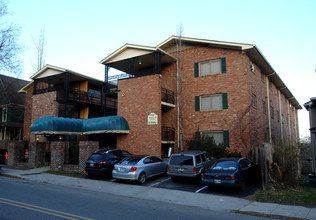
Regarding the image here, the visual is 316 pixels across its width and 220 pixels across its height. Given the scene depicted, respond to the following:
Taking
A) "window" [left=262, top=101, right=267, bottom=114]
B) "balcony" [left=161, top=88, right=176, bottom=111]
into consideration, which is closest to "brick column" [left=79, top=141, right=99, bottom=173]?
"balcony" [left=161, top=88, right=176, bottom=111]

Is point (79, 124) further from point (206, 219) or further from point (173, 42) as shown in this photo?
point (206, 219)

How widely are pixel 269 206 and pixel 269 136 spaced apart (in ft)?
48.5

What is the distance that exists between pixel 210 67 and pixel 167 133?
241 inches

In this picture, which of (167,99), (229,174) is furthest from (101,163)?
(167,99)

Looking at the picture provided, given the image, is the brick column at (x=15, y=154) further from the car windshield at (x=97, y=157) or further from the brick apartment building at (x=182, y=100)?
the car windshield at (x=97, y=157)

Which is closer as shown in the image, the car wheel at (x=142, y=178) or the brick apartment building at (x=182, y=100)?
the car wheel at (x=142, y=178)

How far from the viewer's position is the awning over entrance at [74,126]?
18406 mm

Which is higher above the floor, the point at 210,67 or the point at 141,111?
the point at 210,67

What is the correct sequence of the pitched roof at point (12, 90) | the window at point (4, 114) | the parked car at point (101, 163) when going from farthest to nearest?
the pitched roof at point (12, 90) → the window at point (4, 114) → the parked car at point (101, 163)

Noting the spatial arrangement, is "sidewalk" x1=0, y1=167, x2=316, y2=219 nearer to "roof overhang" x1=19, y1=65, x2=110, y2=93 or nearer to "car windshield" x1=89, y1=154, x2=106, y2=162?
"car windshield" x1=89, y1=154, x2=106, y2=162

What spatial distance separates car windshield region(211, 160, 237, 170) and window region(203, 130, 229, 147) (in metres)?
6.20

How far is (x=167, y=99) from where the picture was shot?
19.9 metres

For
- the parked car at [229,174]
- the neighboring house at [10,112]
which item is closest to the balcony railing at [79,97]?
the neighboring house at [10,112]

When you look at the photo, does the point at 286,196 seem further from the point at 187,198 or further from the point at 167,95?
the point at 167,95
